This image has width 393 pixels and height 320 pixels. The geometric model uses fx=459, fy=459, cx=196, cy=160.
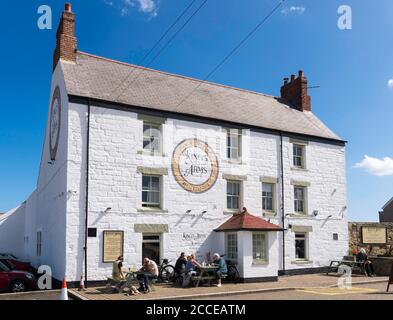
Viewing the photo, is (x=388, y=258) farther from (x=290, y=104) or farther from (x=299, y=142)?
(x=290, y=104)

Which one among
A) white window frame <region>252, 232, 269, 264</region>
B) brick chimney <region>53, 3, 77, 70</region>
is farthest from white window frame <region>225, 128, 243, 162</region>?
brick chimney <region>53, 3, 77, 70</region>

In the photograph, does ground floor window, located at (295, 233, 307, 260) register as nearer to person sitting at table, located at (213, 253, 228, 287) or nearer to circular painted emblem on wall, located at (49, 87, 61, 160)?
person sitting at table, located at (213, 253, 228, 287)

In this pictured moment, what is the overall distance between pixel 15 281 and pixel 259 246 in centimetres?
986

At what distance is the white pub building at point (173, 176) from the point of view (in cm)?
1803

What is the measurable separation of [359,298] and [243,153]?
30.7ft

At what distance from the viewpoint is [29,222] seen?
27328 mm

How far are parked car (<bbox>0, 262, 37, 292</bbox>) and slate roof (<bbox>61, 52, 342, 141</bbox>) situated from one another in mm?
7234

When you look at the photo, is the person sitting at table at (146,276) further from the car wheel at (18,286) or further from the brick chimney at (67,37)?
the brick chimney at (67,37)

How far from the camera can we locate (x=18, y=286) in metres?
17.1

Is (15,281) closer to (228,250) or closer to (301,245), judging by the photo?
(228,250)

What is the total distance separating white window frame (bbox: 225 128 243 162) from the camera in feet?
71.7

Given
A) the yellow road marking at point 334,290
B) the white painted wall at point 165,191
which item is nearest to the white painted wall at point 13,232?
the white painted wall at point 165,191

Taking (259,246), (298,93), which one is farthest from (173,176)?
(298,93)

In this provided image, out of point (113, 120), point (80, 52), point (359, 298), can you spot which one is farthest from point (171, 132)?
point (359, 298)
